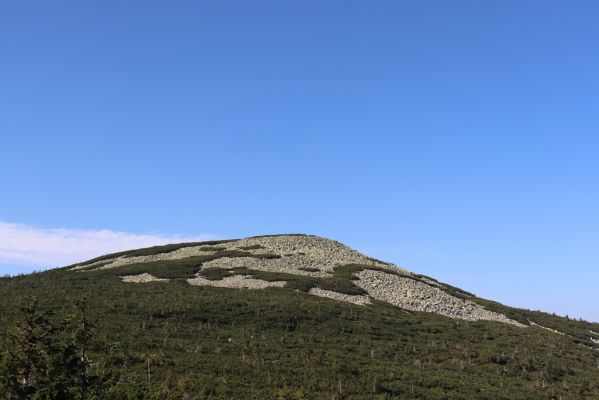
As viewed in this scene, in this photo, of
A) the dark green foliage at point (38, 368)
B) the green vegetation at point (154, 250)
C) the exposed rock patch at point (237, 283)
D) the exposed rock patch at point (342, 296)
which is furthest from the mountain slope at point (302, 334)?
the green vegetation at point (154, 250)

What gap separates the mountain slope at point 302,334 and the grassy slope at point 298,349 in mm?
119

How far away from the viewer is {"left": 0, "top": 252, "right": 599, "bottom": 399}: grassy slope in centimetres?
2622

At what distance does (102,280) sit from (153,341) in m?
27.0

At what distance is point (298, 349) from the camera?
33438mm

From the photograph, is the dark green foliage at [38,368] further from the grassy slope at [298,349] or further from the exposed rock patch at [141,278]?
the exposed rock patch at [141,278]

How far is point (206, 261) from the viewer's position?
6631 cm

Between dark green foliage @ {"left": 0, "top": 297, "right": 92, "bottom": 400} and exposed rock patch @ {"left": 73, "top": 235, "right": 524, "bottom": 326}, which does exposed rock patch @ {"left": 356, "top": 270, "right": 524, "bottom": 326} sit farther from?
dark green foliage @ {"left": 0, "top": 297, "right": 92, "bottom": 400}

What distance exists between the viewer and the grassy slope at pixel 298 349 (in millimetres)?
26219

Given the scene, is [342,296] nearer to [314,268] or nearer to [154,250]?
[314,268]

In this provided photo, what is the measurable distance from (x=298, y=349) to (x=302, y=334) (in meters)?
4.17

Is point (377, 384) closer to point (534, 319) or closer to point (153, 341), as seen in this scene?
point (153, 341)

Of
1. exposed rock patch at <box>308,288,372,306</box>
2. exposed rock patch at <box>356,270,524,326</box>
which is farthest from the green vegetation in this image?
exposed rock patch at <box>356,270,524,326</box>

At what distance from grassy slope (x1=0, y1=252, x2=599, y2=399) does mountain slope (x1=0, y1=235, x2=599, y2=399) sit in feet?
0.39

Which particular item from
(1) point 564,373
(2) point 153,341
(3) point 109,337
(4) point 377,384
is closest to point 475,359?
(1) point 564,373
